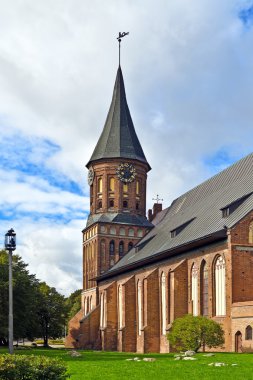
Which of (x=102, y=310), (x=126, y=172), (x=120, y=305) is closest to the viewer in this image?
(x=120, y=305)

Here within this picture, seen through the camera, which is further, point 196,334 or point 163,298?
point 163,298

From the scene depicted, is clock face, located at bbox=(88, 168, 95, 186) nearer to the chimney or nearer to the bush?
the chimney

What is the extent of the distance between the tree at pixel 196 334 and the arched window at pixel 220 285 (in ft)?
10.5

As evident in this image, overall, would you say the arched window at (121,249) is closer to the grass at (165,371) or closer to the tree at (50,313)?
the tree at (50,313)

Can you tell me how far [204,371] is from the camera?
20.3 meters

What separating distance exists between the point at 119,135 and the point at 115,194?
23.2 ft

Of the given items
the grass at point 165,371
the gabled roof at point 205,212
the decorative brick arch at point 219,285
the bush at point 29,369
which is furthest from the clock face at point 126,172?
the bush at point 29,369

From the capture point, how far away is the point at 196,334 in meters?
33.0

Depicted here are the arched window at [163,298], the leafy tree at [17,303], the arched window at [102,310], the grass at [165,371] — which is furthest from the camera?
the arched window at [102,310]

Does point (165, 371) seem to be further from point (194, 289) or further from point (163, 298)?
point (163, 298)

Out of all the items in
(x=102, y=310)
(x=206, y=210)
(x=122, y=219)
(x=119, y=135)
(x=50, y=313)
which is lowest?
(x=50, y=313)

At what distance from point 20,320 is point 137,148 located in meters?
26.0

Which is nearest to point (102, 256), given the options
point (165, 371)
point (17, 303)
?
point (17, 303)

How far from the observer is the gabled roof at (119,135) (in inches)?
2682
